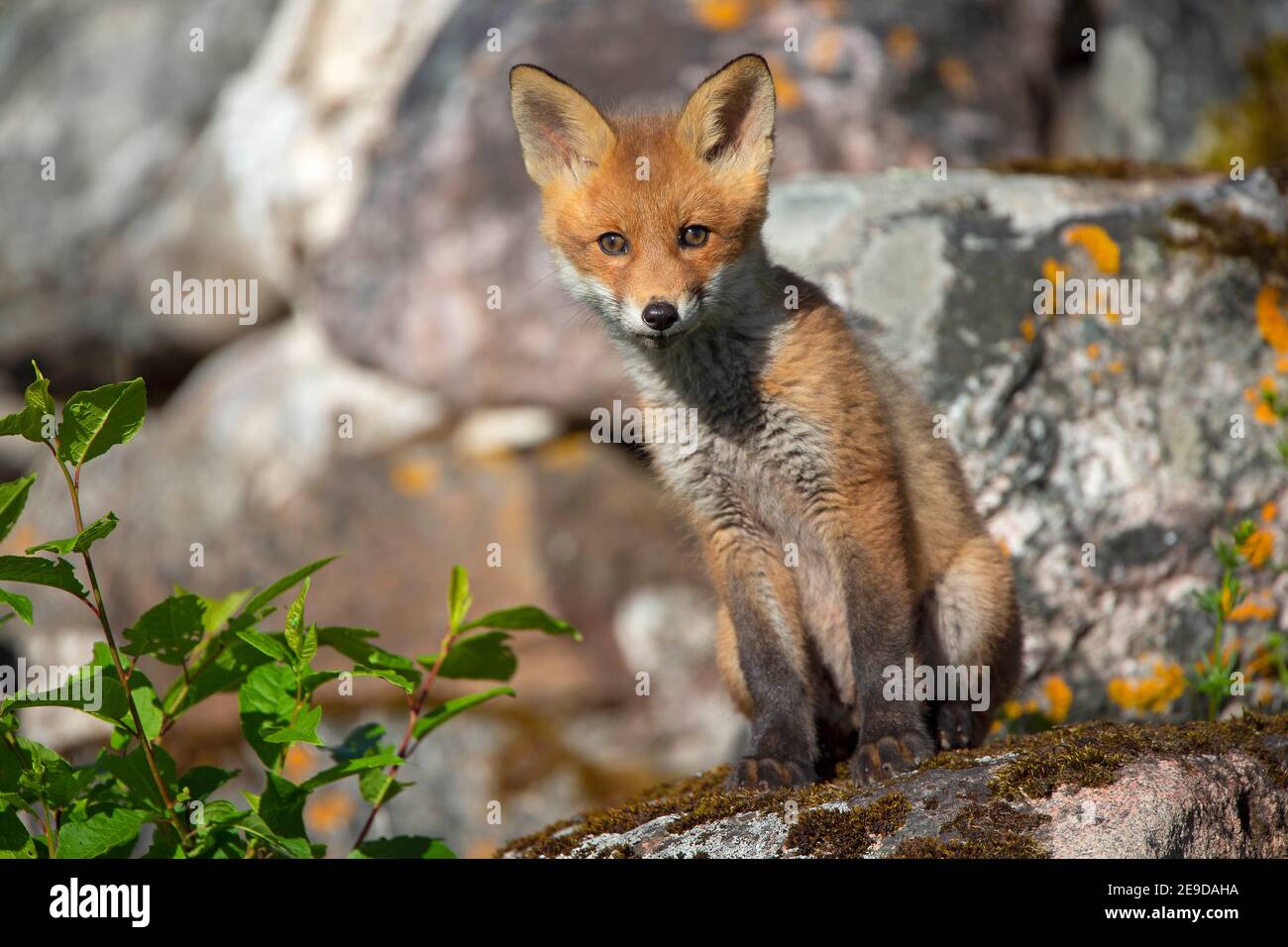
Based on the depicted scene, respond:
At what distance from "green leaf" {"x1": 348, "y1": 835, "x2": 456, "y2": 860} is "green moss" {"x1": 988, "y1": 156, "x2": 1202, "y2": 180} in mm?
3850

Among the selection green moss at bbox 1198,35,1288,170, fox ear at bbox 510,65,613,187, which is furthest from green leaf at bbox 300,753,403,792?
green moss at bbox 1198,35,1288,170

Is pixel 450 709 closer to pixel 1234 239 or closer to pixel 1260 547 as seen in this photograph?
pixel 1260 547

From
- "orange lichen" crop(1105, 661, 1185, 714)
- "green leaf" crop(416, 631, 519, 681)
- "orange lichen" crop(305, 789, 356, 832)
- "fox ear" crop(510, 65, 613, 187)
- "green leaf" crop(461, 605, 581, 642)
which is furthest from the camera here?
"orange lichen" crop(305, 789, 356, 832)

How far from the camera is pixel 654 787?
388 centimetres

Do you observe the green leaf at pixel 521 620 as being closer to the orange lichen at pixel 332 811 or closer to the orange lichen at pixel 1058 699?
the orange lichen at pixel 1058 699

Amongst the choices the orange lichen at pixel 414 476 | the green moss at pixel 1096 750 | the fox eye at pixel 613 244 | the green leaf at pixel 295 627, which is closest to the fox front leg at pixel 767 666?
the green moss at pixel 1096 750

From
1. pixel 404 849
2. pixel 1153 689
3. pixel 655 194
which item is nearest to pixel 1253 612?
pixel 1153 689

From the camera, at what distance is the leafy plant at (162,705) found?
2.33 metres

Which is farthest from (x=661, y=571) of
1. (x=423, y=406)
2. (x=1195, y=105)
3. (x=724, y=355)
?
(x=1195, y=105)

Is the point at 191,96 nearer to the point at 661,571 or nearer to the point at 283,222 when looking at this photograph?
the point at 283,222

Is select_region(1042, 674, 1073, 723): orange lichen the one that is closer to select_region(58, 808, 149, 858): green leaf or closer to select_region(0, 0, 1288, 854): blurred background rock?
select_region(0, 0, 1288, 854): blurred background rock

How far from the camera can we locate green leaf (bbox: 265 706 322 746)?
2.43m

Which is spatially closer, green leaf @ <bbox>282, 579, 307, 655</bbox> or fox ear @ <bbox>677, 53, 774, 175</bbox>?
green leaf @ <bbox>282, 579, 307, 655</bbox>

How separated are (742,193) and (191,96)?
19.5ft
